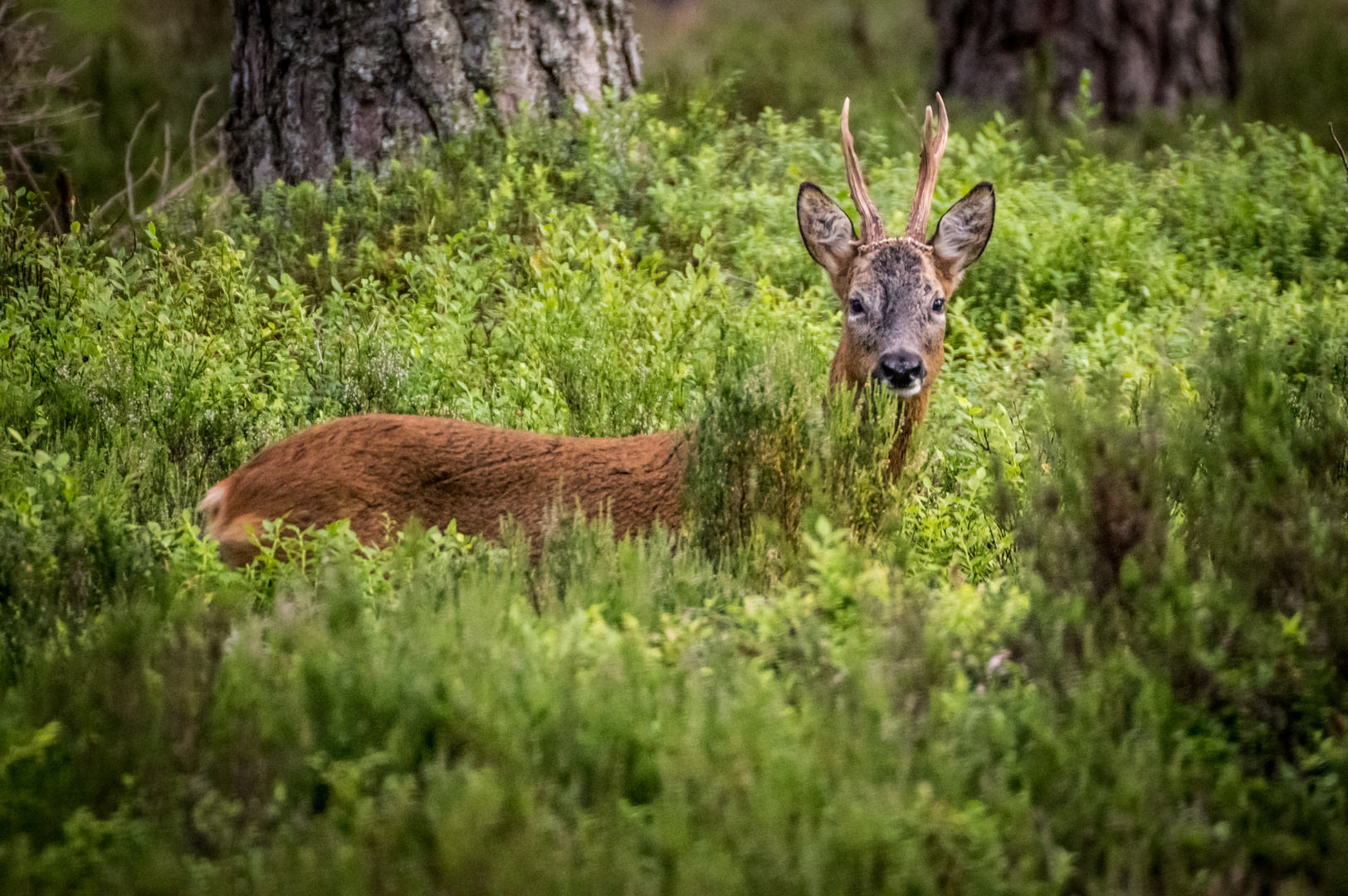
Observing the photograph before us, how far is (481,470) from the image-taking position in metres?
4.33

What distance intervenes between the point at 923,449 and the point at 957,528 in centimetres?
32

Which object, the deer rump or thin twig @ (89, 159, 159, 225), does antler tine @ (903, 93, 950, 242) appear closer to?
the deer rump

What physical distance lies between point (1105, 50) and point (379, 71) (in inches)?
232

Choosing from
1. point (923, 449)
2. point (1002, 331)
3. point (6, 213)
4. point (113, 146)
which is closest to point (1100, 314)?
point (1002, 331)

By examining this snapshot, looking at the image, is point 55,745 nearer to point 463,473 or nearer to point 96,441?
point 463,473

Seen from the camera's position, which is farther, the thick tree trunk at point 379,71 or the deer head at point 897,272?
the thick tree trunk at point 379,71

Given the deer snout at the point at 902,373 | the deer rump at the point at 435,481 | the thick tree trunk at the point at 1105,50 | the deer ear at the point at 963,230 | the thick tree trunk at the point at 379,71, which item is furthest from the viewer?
the thick tree trunk at the point at 1105,50

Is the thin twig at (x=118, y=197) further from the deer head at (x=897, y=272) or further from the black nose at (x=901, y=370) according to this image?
the black nose at (x=901, y=370)

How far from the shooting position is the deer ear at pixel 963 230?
5.35m

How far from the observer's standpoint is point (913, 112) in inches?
400

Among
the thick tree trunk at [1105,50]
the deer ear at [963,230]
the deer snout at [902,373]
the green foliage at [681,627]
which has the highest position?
the thick tree trunk at [1105,50]

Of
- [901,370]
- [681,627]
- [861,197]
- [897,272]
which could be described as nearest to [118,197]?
[861,197]

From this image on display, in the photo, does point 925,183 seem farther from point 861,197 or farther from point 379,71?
point 379,71

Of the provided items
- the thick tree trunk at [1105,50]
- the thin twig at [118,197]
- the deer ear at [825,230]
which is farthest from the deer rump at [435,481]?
→ the thick tree trunk at [1105,50]
